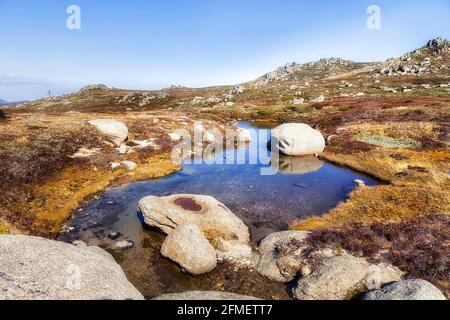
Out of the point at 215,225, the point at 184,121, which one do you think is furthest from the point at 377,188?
the point at 184,121

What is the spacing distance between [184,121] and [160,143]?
1801cm

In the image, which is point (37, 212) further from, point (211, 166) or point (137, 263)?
point (211, 166)

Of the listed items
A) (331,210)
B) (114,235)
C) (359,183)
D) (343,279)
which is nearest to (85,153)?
(114,235)

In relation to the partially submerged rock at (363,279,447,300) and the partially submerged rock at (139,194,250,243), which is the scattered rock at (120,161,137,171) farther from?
the partially submerged rock at (363,279,447,300)

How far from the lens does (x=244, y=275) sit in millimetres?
17891

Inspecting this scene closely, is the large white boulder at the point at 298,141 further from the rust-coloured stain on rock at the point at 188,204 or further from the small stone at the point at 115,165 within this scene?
the rust-coloured stain on rock at the point at 188,204

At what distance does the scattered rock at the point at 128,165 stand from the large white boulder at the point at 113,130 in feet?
23.4

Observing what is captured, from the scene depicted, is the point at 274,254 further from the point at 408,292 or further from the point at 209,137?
the point at 209,137

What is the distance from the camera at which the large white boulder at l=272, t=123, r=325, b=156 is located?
44406 millimetres

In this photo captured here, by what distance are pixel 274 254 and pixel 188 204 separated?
7.20 m

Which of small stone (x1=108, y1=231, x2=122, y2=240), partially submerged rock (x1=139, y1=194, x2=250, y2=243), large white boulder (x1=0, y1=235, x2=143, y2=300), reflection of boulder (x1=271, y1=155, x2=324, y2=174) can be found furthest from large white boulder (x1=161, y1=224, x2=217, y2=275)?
reflection of boulder (x1=271, y1=155, x2=324, y2=174)

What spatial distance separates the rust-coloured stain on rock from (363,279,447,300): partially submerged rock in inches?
479

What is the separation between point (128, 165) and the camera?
36844 millimetres
